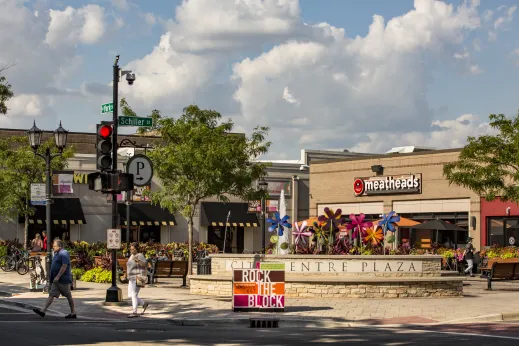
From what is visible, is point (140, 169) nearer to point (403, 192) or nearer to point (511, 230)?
point (511, 230)

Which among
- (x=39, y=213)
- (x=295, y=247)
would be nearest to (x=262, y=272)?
(x=295, y=247)

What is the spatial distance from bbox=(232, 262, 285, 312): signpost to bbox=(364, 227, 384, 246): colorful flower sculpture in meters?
6.08

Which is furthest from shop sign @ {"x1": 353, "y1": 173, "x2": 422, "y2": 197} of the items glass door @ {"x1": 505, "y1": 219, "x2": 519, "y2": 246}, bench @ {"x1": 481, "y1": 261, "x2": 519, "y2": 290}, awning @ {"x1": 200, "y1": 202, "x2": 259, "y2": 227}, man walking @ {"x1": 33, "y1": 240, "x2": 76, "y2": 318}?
man walking @ {"x1": 33, "y1": 240, "x2": 76, "y2": 318}

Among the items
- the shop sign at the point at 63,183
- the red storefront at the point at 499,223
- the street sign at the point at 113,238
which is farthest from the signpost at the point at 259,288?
the shop sign at the point at 63,183

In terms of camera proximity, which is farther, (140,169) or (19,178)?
(19,178)

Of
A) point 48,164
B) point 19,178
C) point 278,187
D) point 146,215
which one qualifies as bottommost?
point 146,215

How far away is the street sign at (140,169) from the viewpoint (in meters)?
23.7

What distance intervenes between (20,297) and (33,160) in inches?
835

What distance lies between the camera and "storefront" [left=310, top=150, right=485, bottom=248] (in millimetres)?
49000

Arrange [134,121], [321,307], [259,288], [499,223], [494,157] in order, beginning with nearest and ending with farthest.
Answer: [259,288] → [321,307] → [134,121] → [494,157] → [499,223]

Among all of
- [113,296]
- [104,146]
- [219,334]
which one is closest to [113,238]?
[113,296]

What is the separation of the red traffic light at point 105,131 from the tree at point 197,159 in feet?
32.3

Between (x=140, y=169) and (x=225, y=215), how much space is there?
115 ft

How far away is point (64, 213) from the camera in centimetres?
5266
